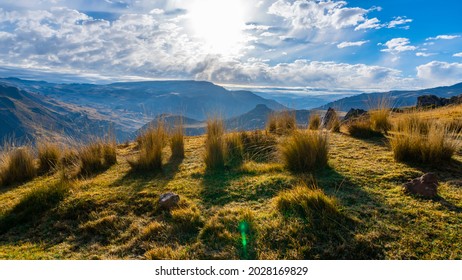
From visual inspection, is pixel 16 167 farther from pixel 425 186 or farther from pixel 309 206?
pixel 425 186

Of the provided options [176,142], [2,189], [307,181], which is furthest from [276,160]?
[2,189]

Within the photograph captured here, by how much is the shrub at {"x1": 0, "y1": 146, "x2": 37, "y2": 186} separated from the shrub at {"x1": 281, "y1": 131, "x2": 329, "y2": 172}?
20.6ft

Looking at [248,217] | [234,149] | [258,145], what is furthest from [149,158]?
[248,217]

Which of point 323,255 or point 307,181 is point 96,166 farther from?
point 323,255

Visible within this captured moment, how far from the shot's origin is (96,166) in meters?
7.11

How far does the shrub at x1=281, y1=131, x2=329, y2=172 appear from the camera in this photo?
18.0ft

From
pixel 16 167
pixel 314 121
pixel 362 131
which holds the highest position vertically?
pixel 314 121

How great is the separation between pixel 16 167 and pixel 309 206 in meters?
7.11

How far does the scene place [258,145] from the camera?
26.0ft

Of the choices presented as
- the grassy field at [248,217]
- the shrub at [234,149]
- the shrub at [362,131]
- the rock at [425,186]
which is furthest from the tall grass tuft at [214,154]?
the shrub at [362,131]

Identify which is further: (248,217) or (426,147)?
(426,147)

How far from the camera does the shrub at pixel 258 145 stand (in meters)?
6.99

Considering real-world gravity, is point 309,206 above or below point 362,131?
below

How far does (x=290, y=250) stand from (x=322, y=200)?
3.04 feet
